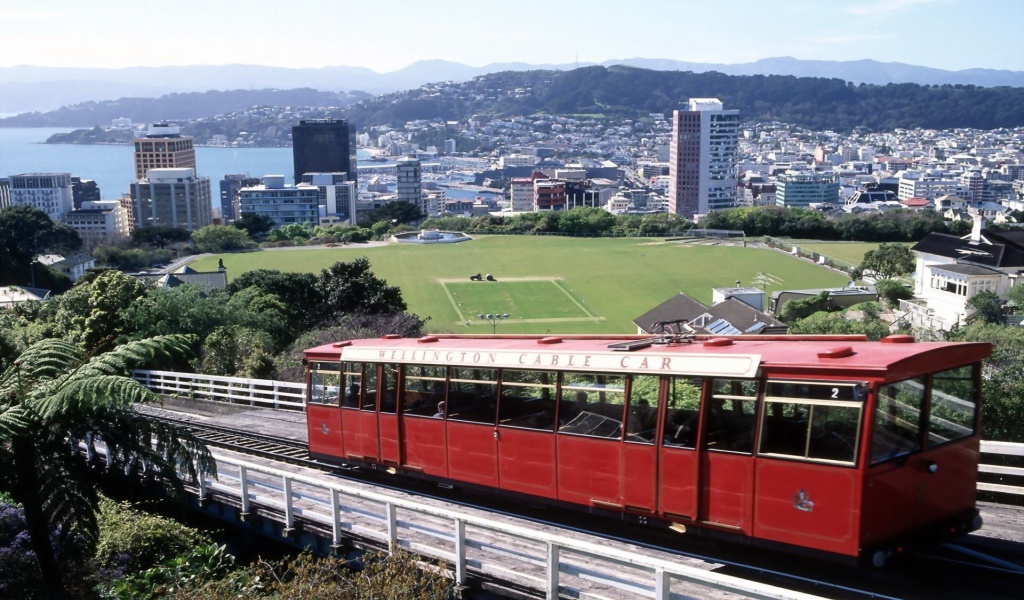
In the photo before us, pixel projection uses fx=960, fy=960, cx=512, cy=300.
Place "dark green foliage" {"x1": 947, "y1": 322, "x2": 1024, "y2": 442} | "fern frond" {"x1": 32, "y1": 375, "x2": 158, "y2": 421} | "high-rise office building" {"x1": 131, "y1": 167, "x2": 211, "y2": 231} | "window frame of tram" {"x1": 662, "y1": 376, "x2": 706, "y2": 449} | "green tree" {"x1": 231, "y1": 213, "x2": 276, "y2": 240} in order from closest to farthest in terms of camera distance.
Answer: "fern frond" {"x1": 32, "y1": 375, "x2": 158, "y2": 421}, "window frame of tram" {"x1": 662, "y1": 376, "x2": 706, "y2": 449}, "dark green foliage" {"x1": 947, "y1": 322, "x2": 1024, "y2": 442}, "green tree" {"x1": 231, "y1": 213, "x2": 276, "y2": 240}, "high-rise office building" {"x1": 131, "y1": 167, "x2": 211, "y2": 231}

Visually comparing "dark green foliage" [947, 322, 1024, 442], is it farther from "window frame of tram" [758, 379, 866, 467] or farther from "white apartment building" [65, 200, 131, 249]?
"white apartment building" [65, 200, 131, 249]

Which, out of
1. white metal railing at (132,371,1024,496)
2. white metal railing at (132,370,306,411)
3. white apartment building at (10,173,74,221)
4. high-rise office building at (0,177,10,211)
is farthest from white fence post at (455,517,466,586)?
high-rise office building at (0,177,10,211)

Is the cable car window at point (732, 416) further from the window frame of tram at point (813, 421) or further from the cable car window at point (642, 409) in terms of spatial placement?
the cable car window at point (642, 409)

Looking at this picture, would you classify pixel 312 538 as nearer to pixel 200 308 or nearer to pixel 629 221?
pixel 200 308

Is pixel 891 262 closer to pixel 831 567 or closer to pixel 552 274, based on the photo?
pixel 552 274

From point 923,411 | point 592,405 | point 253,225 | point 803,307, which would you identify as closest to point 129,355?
point 592,405

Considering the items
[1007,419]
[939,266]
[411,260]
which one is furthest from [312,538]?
[411,260]
